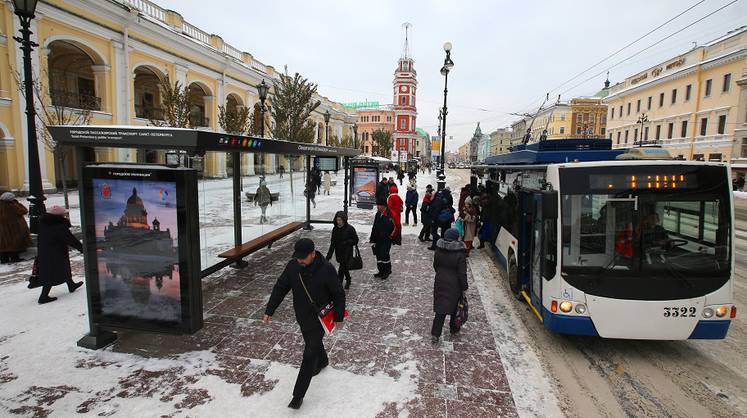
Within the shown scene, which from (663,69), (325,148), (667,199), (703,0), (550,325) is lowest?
(550,325)

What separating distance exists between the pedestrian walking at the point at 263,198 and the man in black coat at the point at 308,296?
7.18 meters

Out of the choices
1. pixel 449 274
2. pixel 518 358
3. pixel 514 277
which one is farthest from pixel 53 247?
pixel 514 277

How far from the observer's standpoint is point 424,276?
8.66 metres

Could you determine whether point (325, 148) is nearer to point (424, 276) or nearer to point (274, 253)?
point (274, 253)

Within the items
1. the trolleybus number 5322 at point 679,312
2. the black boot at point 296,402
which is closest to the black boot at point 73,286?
Answer: the black boot at point 296,402

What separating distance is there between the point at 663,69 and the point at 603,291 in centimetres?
5830

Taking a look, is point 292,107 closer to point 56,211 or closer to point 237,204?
point 237,204

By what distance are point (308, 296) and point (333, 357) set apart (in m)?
1.60

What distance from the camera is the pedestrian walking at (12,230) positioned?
8.18 m

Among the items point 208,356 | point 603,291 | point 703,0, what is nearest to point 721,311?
point 603,291

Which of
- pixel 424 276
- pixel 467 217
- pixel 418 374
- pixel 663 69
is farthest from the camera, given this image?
pixel 663 69

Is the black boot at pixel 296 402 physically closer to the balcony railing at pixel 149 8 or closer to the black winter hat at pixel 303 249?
the black winter hat at pixel 303 249

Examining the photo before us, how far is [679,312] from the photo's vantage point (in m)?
4.79

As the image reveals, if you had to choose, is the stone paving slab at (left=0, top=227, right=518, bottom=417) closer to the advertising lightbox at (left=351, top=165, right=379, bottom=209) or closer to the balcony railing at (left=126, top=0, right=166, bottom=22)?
the advertising lightbox at (left=351, top=165, right=379, bottom=209)
